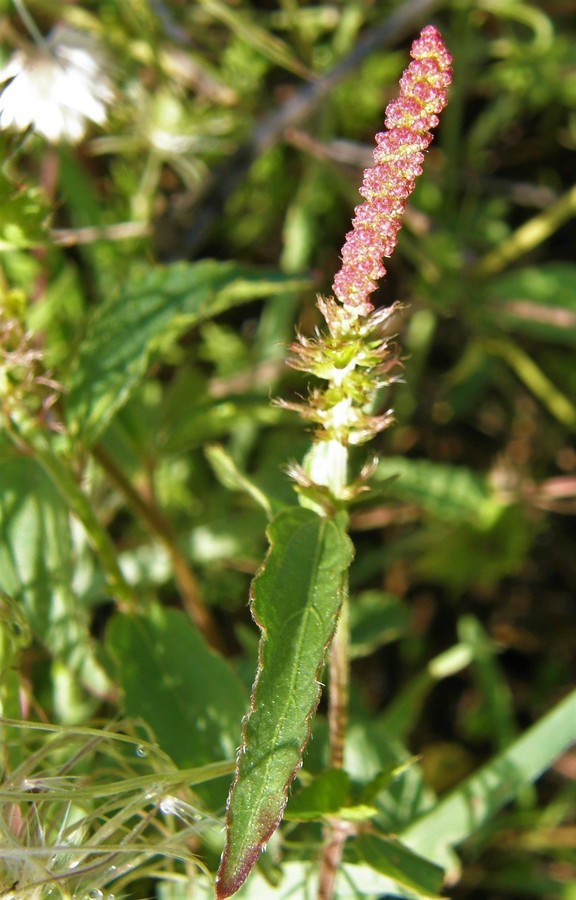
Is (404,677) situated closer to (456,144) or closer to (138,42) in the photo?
(456,144)

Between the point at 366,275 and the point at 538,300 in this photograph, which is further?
the point at 538,300

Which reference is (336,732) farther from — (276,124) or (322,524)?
(276,124)

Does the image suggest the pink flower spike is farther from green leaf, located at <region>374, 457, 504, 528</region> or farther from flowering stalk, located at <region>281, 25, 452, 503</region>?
green leaf, located at <region>374, 457, 504, 528</region>

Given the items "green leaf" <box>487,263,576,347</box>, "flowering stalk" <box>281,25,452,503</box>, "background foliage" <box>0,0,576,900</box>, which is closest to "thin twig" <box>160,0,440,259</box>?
"background foliage" <box>0,0,576,900</box>

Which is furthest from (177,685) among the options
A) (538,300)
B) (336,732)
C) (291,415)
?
(538,300)

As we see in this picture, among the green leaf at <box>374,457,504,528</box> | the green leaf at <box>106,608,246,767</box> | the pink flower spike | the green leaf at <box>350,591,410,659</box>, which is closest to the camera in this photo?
the pink flower spike

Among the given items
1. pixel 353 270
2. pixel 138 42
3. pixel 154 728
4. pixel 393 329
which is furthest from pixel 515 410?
pixel 353 270
